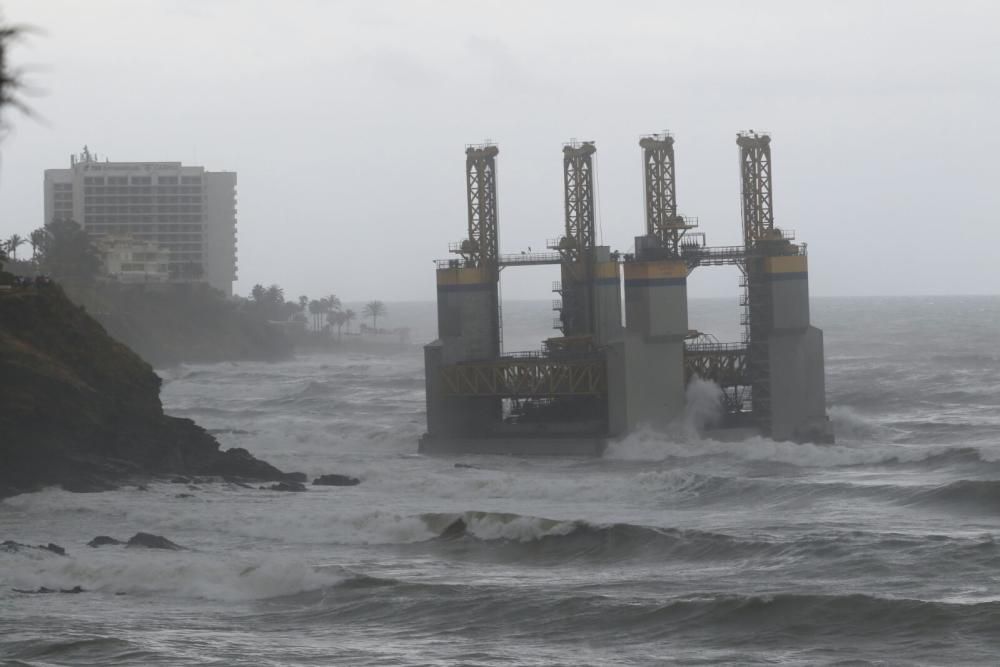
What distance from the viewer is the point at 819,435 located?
55125 mm

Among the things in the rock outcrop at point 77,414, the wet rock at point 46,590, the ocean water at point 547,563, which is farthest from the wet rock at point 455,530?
the rock outcrop at point 77,414

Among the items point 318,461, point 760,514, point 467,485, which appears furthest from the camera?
point 318,461

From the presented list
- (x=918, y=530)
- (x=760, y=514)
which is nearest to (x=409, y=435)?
(x=760, y=514)

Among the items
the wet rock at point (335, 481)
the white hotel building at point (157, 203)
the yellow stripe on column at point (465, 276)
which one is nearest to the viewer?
the wet rock at point (335, 481)

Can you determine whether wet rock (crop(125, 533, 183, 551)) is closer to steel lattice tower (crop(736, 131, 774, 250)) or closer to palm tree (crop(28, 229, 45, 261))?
steel lattice tower (crop(736, 131, 774, 250))

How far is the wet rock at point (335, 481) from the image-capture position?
46031 millimetres

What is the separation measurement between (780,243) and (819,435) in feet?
23.4

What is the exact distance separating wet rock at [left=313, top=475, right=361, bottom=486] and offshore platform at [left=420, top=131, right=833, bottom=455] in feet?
30.0

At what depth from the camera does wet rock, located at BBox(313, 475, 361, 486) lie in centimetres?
4603

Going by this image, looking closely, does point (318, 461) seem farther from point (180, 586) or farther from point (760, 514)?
point (180, 586)

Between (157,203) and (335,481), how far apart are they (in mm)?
149004

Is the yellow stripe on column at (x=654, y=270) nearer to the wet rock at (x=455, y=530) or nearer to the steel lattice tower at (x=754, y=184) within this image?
the steel lattice tower at (x=754, y=184)

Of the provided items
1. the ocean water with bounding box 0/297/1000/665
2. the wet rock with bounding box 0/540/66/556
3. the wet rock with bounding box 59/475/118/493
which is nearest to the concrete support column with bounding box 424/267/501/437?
the ocean water with bounding box 0/297/1000/665

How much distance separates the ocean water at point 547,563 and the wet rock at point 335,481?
3.13 ft
